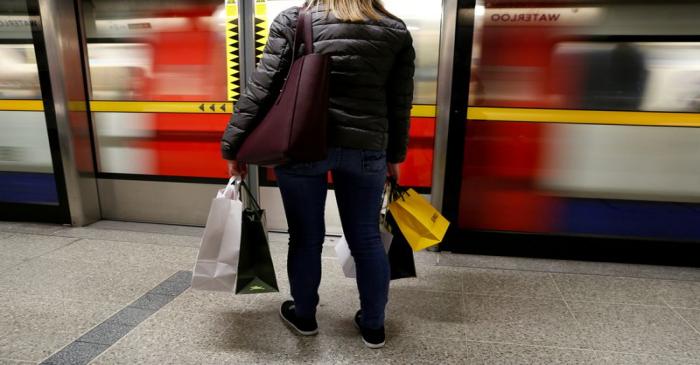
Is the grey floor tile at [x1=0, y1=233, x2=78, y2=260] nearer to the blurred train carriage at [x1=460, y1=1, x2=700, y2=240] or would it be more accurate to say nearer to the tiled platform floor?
the tiled platform floor

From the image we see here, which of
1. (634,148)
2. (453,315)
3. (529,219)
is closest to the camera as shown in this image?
(453,315)

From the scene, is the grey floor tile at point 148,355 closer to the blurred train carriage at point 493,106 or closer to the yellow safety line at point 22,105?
the blurred train carriage at point 493,106

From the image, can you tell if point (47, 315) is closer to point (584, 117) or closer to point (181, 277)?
point (181, 277)

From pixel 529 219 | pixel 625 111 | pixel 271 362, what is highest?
pixel 625 111

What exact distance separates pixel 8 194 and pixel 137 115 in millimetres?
1366

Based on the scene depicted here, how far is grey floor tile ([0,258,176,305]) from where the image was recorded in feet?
7.18

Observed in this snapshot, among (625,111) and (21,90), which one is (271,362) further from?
(21,90)

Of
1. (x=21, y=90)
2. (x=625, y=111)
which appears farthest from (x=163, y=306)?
(x=625, y=111)

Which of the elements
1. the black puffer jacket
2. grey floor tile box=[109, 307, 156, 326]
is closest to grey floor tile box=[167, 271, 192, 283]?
grey floor tile box=[109, 307, 156, 326]

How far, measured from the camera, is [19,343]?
176 cm

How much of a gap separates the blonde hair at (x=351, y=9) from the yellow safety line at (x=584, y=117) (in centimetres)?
138

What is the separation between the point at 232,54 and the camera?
2.93m

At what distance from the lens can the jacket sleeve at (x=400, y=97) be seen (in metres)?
1.56

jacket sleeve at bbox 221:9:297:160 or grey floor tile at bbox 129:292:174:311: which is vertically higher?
jacket sleeve at bbox 221:9:297:160
